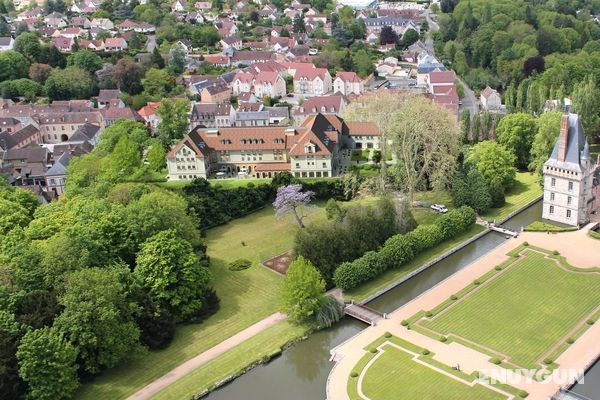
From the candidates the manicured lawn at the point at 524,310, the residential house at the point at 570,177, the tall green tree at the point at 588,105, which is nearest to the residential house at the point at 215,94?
the tall green tree at the point at 588,105

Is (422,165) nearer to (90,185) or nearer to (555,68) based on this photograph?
(90,185)

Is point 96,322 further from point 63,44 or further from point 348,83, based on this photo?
point 63,44

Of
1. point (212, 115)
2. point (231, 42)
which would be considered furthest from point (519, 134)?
point (231, 42)

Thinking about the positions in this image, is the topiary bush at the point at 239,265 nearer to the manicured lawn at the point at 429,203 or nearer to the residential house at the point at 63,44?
the manicured lawn at the point at 429,203

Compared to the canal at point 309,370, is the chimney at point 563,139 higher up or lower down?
higher up

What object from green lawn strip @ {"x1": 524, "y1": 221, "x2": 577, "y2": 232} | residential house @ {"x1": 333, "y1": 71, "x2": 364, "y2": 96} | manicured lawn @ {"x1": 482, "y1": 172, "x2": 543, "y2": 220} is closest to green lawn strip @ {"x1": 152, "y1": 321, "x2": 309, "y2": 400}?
green lawn strip @ {"x1": 524, "y1": 221, "x2": 577, "y2": 232}
